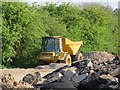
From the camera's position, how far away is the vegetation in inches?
621

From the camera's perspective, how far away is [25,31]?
54.0ft

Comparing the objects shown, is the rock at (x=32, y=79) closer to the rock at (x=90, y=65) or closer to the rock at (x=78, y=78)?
the rock at (x=78, y=78)

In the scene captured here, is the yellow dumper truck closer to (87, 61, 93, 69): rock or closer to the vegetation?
the vegetation

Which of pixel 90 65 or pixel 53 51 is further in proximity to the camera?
pixel 53 51

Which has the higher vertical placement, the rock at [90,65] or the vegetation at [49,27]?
the vegetation at [49,27]

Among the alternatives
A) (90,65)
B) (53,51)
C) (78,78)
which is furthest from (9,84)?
(53,51)

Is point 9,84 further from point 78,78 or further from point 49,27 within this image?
point 49,27

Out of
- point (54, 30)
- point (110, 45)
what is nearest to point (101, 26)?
point (110, 45)

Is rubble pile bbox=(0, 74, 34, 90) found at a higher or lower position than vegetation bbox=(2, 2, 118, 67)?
A: lower

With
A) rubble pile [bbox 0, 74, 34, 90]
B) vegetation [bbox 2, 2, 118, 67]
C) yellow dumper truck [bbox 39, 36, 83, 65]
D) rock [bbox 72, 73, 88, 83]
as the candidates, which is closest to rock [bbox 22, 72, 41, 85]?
rock [bbox 72, 73, 88, 83]

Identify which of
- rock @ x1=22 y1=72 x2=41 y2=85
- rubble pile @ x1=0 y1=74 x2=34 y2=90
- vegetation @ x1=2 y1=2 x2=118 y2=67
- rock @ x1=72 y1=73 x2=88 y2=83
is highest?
vegetation @ x1=2 y1=2 x2=118 y2=67

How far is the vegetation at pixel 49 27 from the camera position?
1577 centimetres

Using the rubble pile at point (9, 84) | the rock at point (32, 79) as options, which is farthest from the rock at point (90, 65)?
the rubble pile at point (9, 84)

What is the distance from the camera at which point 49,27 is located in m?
18.6
